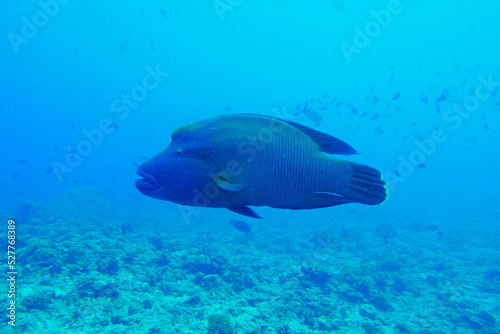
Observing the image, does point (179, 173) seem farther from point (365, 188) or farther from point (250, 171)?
point (365, 188)

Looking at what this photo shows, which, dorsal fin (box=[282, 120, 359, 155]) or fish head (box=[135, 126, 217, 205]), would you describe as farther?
dorsal fin (box=[282, 120, 359, 155])

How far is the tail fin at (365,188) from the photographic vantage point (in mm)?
1940

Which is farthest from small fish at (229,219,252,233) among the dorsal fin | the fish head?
the fish head

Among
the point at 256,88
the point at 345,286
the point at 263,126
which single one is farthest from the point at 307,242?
the point at 256,88

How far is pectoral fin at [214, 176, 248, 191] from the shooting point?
1555mm

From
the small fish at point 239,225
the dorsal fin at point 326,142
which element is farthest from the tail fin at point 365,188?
the small fish at point 239,225

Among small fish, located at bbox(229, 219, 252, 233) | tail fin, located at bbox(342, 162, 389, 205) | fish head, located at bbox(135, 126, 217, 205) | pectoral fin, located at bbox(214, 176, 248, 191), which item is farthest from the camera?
small fish, located at bbox(229, 219, 252, 233)

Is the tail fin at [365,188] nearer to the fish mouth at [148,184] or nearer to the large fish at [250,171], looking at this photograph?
the large fish at [250,171]

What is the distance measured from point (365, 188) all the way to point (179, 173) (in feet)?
3.93

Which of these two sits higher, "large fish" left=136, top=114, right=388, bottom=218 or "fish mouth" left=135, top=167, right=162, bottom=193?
"large fish" left=136, top=114, right=388, bottom=218

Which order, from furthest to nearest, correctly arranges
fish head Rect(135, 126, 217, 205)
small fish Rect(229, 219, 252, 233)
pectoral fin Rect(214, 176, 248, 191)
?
1. small fish Rect(229, 219, 252, 233)
2. fish head Rect(135, 126, 217, 205)
3. pectoral fin Rect(214, 176, 248, 191)

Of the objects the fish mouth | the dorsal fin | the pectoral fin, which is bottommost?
the fish mouth

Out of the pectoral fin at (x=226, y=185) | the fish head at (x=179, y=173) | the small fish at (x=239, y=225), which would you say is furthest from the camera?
the small fish at (x=239, y=225)

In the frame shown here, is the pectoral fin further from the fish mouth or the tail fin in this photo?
the tail fin
